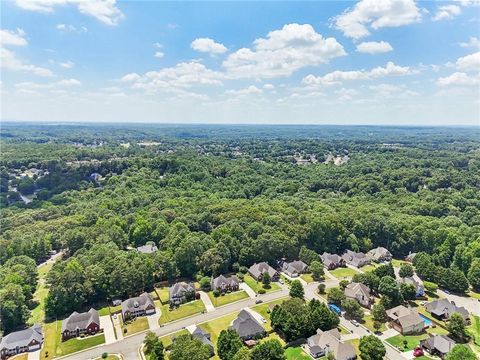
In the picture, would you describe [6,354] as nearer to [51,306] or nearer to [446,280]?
[51,306]

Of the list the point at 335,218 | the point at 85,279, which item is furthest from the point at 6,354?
the point at 335,218

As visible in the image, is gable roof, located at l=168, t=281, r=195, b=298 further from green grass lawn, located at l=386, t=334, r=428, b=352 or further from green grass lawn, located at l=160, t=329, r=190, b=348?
green grass lawn, located at l=386, t=334, r=428, b=352

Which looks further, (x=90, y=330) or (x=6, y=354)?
(x=90, y=330)

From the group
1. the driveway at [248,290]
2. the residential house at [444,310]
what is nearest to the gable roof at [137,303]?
the driveway at [248,290]

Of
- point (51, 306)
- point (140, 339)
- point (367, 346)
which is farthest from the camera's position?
point (51, 306)

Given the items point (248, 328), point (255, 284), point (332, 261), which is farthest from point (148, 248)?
point (332, 261)

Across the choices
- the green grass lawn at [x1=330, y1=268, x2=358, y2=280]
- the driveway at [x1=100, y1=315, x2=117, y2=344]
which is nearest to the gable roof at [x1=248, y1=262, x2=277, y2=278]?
the green grass lawn at [x1=330, y1=268, x2=358, y2=280]

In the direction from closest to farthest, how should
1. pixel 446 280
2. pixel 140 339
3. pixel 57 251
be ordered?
pixel 140 339
pixel 446 280
pixel 57 251

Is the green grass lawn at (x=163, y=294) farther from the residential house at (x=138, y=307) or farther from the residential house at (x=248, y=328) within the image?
the residential house at (x=248, y=328)
